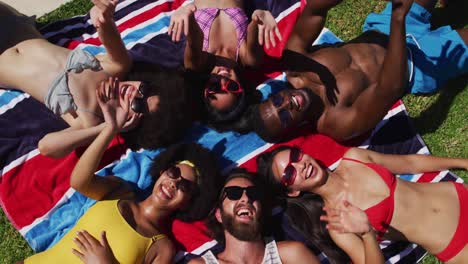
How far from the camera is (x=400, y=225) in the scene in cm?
442

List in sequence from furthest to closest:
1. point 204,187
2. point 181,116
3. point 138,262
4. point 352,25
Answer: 1. point 352,25
2. point 181,116
3. point 204,187
4. point 138,262

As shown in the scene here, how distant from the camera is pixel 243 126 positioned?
16.8ft

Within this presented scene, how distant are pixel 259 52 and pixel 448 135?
2212mm

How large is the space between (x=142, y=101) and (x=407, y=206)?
2639 mm

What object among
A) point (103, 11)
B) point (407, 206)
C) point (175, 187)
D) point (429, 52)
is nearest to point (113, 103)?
point (103, 11)

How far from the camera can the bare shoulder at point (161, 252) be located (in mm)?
4445

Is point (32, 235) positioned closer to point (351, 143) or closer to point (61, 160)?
point (61, 160)

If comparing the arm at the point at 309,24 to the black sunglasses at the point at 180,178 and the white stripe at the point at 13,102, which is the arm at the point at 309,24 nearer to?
the black sunglasses at the point at 180,178

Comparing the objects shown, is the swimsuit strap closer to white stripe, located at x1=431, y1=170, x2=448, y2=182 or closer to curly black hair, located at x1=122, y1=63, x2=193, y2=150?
curly black hair, located at x1=122, y1=63, x2=193, y2=150

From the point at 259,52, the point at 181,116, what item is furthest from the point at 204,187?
the point at 259,52

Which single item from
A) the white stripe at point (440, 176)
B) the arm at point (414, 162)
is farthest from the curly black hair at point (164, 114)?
the white stripe at point (440, 176)

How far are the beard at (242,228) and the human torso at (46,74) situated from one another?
159 centimetres

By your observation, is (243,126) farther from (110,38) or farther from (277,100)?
(110,38)

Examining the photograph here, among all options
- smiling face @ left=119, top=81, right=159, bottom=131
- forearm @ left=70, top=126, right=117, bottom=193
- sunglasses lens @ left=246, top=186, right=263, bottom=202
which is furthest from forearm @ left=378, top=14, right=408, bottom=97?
forearm @ left=70, top=126, right=117, bottom=193
